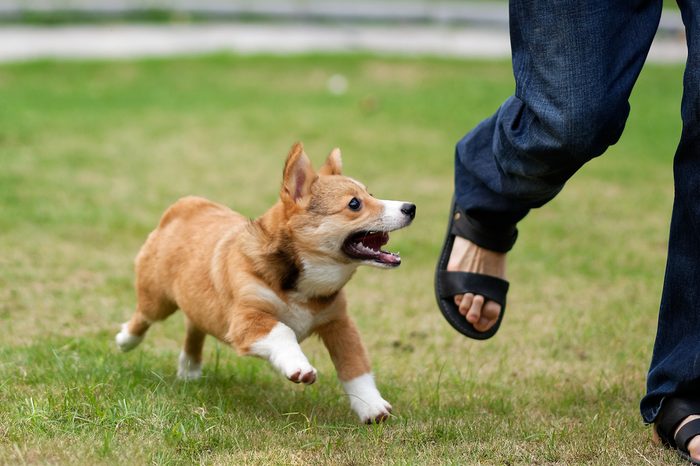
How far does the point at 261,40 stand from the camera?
50.1 ft

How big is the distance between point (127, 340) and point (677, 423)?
2305mm

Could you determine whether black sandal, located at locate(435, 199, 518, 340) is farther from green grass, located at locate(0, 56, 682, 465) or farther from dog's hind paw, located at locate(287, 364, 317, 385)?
dog's hind paw, located at locate(287, 364, 317, 385)

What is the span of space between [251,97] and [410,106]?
1834mm

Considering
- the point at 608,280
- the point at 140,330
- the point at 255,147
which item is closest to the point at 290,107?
the point at 255,147

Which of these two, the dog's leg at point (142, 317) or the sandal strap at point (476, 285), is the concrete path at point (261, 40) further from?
the sandal strap at point (476, 285)

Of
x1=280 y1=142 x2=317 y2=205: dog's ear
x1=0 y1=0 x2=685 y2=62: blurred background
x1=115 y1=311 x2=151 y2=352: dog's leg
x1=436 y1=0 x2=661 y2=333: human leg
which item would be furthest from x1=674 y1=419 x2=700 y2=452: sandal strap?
x1=0 y1=0 x2=685 y2=62: blurred background

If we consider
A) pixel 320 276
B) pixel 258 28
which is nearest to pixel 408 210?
pixel 320 276

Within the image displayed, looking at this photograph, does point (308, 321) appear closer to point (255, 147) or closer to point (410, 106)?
point (255, 147)

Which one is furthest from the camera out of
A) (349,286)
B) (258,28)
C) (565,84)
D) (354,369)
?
(258,28)

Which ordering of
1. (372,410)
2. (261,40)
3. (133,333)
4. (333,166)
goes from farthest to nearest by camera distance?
(261,40)
(133,333)
(333,166)
(372,410)

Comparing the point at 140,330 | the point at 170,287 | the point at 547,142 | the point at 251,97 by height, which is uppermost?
the point at 547,142

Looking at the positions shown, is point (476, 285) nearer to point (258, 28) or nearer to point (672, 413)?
point (672, 413)

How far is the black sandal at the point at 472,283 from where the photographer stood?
3838mm

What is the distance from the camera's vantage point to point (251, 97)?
12.0 metres
